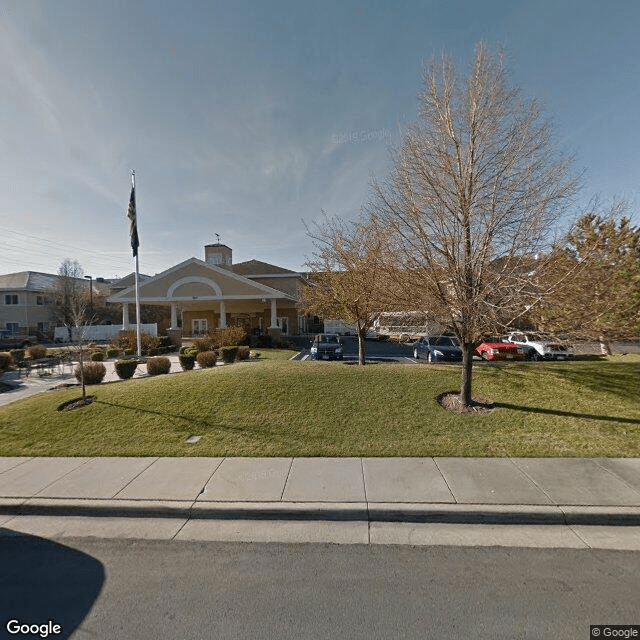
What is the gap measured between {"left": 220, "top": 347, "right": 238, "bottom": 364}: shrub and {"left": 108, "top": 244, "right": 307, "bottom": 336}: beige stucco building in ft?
24.3

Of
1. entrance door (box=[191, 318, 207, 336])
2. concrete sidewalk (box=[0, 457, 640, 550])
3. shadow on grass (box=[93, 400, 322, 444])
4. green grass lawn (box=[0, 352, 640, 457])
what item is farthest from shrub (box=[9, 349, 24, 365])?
concrete sidewalk (box=[0, 457, 640, 550])

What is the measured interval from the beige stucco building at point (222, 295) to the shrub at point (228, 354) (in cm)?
742

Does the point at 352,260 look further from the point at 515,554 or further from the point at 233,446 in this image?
the point at 515,554

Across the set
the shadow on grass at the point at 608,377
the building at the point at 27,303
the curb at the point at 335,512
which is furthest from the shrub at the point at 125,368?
the building at the point at 27,303

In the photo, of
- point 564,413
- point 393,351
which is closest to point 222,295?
point 393,351

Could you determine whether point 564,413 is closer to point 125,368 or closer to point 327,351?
point 327,351

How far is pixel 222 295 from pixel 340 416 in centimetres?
1842

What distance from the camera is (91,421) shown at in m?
6.86

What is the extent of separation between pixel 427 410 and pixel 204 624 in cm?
531

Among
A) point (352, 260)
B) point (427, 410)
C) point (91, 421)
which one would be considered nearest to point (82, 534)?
point (91, 421)

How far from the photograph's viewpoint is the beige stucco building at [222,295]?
75.9 ft

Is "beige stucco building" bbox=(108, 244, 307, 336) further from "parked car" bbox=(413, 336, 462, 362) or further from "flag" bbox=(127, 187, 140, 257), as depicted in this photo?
"parked car" bbox=(413, 336, 462, 362)

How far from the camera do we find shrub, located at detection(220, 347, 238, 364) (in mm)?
15664

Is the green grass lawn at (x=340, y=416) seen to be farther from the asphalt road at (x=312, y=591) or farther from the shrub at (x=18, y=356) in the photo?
the shrub at (x=18, y=356)
